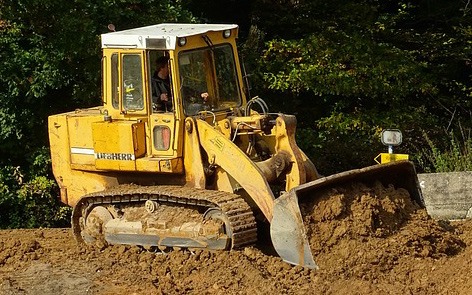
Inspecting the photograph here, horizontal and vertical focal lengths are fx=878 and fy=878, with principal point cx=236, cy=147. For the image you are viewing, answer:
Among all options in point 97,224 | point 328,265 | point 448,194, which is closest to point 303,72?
point 448,194

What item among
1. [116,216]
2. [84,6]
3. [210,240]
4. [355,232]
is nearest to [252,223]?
[210,240]

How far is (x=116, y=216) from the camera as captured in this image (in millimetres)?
11203

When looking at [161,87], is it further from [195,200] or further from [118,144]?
[195,200]

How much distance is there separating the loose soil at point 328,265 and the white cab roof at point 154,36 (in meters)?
2.52

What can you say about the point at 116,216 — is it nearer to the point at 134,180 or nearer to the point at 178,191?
the point at 134,180

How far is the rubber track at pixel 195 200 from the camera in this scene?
32.5 feet

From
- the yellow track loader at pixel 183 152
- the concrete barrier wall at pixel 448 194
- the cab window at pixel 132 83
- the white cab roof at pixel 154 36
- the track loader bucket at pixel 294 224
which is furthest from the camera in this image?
the concrete barrier wall at pixel 448 194

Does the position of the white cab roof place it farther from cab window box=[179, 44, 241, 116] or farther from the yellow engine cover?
the yellow engine cover

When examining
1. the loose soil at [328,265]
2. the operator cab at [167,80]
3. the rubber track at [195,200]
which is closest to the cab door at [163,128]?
the operator cab at [167,80]

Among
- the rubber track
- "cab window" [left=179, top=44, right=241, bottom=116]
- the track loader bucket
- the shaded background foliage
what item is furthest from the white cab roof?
the shaded background foliage

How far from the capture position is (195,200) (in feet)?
33.8

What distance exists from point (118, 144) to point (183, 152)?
0.86m

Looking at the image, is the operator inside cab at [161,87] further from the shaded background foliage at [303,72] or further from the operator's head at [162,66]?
the shaded background foliage at [303,72]

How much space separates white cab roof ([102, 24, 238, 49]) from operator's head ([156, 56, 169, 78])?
22 cm
